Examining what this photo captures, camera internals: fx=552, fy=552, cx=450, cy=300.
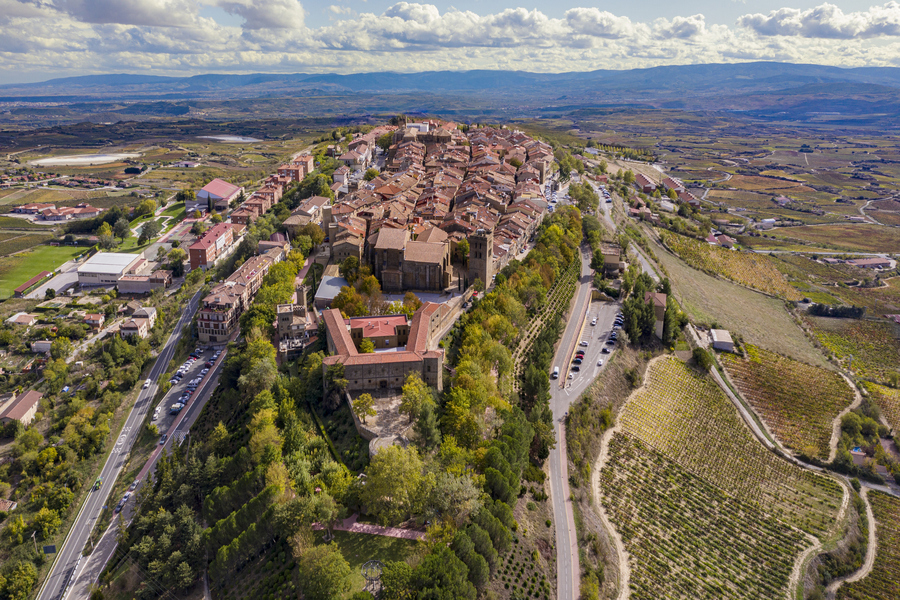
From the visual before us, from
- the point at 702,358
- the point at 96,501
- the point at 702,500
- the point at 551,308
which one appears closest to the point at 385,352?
the point at 551,308

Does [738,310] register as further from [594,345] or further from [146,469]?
[146,469]

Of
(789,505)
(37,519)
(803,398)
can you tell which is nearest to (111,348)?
(37,519)

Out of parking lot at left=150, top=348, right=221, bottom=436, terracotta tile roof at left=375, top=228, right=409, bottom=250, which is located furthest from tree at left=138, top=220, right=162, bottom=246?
terracotta tile roof at left=375, top=228, right=409, bottom=250

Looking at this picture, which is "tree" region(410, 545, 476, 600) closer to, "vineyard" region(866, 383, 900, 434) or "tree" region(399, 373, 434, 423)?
"tree" region(399, 373, 434, 423)

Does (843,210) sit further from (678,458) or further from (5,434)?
(5,434)

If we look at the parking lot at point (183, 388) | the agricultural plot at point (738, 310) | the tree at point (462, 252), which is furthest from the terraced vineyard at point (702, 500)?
the parking lot at point (183, 388)
